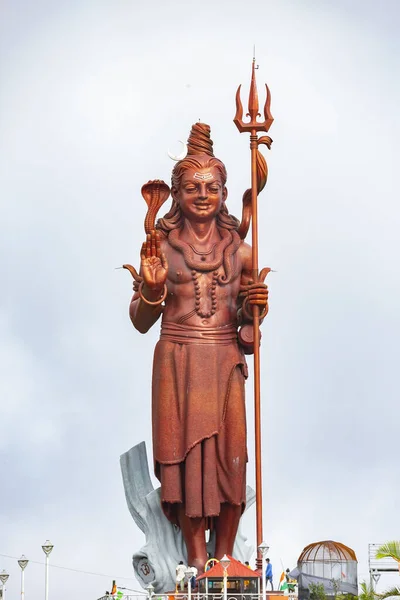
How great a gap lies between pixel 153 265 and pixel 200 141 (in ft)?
6.63

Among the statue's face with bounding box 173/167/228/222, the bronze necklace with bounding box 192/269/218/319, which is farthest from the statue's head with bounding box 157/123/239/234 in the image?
the bronze necklace with bounding box 192/269/218/319

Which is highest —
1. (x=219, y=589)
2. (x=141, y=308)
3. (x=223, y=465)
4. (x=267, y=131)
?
(x=267, y=131)

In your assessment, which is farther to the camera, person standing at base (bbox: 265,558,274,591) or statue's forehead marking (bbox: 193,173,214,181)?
statue's forehead marking (bbox: 193,173,214,181)

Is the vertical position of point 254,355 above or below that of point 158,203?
below

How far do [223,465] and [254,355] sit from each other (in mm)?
1507

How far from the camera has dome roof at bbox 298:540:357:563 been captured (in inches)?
986

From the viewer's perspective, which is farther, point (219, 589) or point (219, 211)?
point (219, 211)

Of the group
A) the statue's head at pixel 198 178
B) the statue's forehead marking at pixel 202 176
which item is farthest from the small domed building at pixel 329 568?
the statue's forehead marking at pixel 202 176

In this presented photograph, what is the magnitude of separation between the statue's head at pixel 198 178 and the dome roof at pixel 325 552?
14.6ft

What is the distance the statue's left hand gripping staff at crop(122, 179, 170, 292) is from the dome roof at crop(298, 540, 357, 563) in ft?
13.6

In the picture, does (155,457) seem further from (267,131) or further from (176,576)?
(267,131)

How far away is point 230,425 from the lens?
1004 inches

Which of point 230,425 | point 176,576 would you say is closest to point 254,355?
point 230,425

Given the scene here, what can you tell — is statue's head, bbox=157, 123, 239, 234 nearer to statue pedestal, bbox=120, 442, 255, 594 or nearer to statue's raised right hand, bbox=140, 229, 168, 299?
statue's raised right hand, bbox=140, 229, 168, 299
